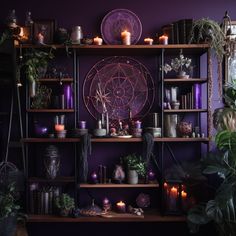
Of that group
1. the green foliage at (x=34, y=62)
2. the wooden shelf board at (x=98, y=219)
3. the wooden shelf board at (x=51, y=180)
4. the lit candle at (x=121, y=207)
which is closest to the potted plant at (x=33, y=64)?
the green foliage at (x=34, y=62)

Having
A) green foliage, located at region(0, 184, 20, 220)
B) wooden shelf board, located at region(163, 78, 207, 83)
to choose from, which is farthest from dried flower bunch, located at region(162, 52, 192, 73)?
green foliage, located at region(0, 184, 20, 220)

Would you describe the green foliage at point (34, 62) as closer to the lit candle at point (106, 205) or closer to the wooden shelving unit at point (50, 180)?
the wooden shelving unit at point (50, 180)

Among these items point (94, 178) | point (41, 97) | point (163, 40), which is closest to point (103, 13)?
point (163, 40)

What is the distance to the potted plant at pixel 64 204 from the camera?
3.38m

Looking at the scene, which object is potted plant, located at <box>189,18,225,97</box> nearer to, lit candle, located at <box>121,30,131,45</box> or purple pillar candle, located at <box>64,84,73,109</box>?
lit candle, located at <box>121,30,131,45</box>

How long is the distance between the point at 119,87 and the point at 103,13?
0.83 meters

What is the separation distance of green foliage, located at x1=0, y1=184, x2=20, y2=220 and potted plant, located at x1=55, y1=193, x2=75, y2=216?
450 mm

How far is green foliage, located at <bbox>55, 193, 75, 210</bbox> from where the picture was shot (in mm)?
3381

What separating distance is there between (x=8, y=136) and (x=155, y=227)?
6.10 ft

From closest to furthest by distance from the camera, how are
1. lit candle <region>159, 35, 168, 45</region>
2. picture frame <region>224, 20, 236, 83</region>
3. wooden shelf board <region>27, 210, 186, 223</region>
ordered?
wooden shelf board <region>27, 210, 186, 223</region>, lit candle <region>159, 35, 168, 45</region>, picture frame <region>224, 20, 236, 83</region>

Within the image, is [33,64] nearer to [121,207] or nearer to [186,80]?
[186,80]

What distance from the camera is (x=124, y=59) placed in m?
3.73

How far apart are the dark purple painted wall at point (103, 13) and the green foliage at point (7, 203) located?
696mm

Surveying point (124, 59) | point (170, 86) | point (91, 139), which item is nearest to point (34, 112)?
point (91, 139)
